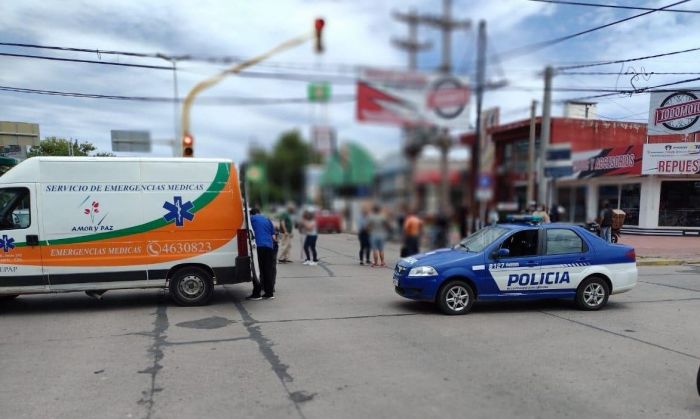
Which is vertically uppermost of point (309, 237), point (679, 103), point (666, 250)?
point (679, 103)

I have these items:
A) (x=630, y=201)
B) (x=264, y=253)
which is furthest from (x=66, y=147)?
(x=630, y=201)

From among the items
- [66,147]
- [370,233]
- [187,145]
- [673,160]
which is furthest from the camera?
[673,160]

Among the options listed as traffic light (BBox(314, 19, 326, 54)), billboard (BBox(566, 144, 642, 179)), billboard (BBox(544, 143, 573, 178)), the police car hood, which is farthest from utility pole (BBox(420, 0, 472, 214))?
billboard (BBox(544, 143, 573, 178))

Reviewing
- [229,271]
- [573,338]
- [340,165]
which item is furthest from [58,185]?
[573,338]

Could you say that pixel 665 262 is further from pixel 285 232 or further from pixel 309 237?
pixel 285 232

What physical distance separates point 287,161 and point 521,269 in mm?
5270

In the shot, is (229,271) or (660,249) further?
(660,249)

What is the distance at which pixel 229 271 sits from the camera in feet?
27.1

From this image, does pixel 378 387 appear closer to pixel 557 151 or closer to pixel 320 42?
pixel 320 42

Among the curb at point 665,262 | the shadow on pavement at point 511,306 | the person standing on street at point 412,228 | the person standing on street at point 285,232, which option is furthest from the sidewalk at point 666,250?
the person standing on street at point 412,228

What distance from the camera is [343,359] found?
17.7 feet

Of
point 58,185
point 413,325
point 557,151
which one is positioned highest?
point 557,151

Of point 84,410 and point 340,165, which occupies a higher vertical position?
point 340,165

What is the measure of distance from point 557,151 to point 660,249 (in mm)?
4041
